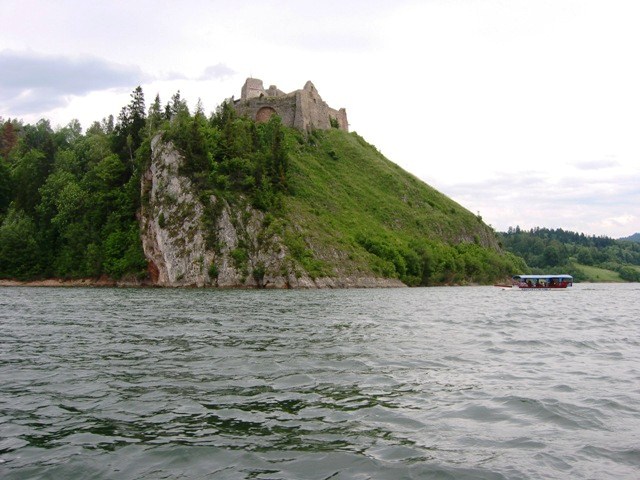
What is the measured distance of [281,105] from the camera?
485 ft

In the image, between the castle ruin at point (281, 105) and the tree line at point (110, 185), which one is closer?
the tree line at point (110, 185)

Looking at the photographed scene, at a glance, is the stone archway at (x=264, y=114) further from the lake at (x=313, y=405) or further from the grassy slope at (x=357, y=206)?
the lake at (x=313, y=405)

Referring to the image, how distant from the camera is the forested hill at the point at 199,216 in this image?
299ft

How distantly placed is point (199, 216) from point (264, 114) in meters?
61.7

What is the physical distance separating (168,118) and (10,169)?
117ft

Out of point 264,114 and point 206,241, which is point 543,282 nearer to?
point 206,241

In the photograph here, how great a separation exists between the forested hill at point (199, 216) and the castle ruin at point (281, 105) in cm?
1387

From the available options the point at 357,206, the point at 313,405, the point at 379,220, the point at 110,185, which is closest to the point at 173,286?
the point at 110,185

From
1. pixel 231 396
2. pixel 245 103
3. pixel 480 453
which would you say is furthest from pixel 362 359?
pixel 245 103

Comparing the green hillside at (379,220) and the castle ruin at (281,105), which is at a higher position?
the castle ruin at (281,105)

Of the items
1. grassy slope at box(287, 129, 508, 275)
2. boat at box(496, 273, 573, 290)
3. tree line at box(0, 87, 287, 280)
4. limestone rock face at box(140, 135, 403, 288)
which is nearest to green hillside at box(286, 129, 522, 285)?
grassy slope at box(287, 129, 508, 275)

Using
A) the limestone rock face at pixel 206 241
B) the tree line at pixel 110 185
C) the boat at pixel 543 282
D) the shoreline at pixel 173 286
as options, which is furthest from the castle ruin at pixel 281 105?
the boat at pixel 543 282

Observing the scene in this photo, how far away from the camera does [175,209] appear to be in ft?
310

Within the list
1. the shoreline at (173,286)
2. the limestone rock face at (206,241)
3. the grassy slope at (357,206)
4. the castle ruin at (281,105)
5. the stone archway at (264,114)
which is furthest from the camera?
the castle ruin at (281,105)
